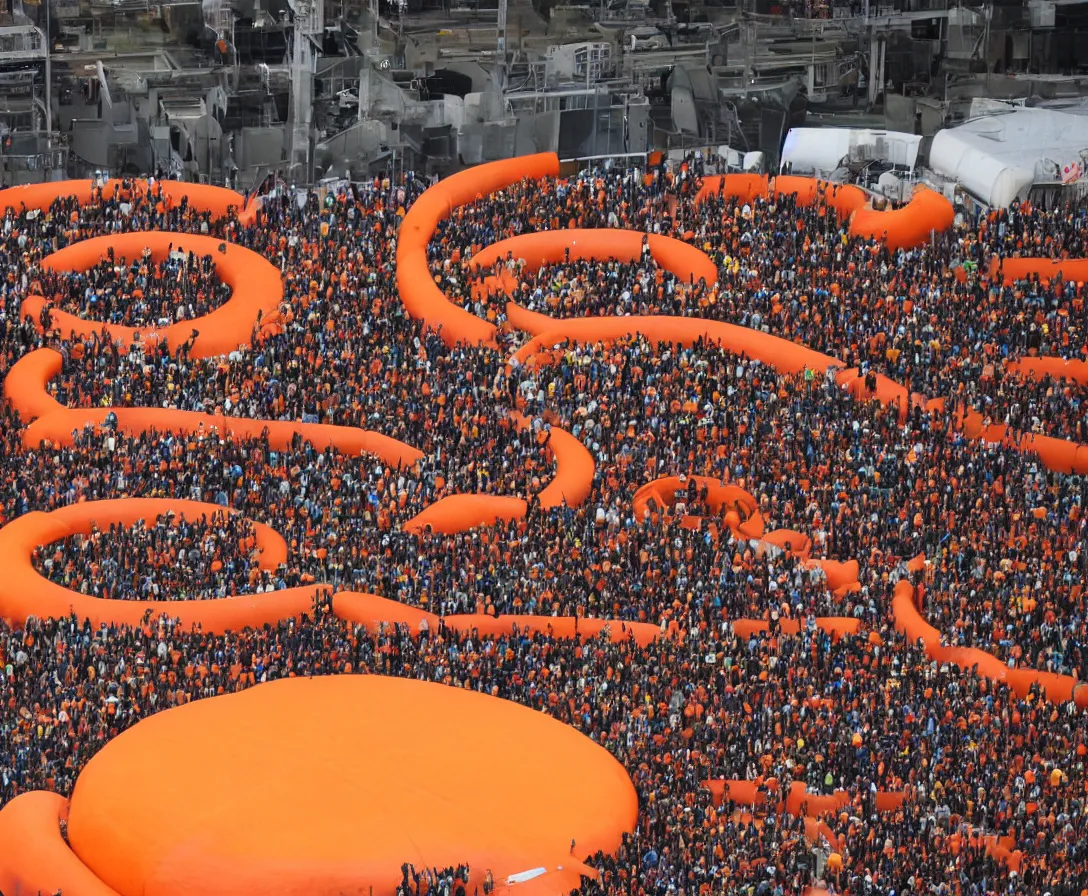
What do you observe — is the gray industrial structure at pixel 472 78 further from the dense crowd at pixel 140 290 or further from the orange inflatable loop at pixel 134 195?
the dense crowd at pixel 140 290

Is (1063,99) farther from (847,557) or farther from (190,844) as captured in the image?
(190,844)

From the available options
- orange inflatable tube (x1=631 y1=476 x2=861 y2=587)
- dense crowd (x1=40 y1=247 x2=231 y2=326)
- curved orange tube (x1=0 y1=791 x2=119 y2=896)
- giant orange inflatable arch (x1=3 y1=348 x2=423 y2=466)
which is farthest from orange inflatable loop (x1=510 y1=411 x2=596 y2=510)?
curved orange tube (x1=0 y1=791 x2=119 y2=896)

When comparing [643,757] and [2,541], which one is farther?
[2,541]

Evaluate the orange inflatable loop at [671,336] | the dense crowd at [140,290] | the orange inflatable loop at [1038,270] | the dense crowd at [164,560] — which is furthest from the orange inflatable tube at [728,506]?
the dense crowd at [140,290]

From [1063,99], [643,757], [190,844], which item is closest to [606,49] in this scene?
[1063,99]

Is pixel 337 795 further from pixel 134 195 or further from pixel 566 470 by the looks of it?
pixel 134 195

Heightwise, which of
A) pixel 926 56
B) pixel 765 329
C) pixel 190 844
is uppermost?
pixel 926 56

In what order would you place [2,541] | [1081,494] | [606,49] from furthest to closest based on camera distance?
1. [606,49]
2. [1081,494]
3. [2,541]

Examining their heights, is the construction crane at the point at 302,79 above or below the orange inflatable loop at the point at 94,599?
above
